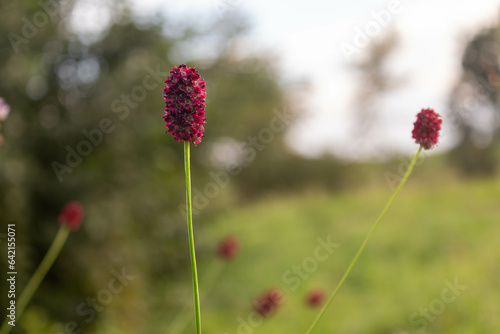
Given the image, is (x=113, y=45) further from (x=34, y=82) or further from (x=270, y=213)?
(x=270, y=213)

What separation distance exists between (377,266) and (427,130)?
8800mm

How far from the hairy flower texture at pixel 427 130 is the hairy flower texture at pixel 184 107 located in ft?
1.87

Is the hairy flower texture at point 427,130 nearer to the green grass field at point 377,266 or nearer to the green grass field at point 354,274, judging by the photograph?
the green grass field at point 377,266

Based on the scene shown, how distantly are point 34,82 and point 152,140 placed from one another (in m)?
2.03

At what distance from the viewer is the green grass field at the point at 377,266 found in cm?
691

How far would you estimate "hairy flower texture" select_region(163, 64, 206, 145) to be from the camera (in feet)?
3.02

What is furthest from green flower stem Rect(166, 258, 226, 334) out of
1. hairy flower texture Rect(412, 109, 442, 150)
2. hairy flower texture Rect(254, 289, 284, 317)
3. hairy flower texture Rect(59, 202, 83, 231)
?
hairy flower texture Rect(412, 109, 442, 150)

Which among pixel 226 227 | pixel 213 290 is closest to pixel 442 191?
pixel 226 227

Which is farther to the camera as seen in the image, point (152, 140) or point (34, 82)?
point (152, 140)

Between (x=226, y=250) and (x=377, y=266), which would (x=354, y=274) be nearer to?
(x=377, y=266)

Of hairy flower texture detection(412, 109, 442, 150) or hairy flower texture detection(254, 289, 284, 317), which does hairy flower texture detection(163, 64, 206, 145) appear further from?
hairy flower texture detection(254, 289, 284, 317)

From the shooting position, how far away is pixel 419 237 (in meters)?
10.6

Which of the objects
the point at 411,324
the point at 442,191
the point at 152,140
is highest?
the point at 442,191

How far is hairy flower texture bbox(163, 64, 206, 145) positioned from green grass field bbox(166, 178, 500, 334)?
128 inches
